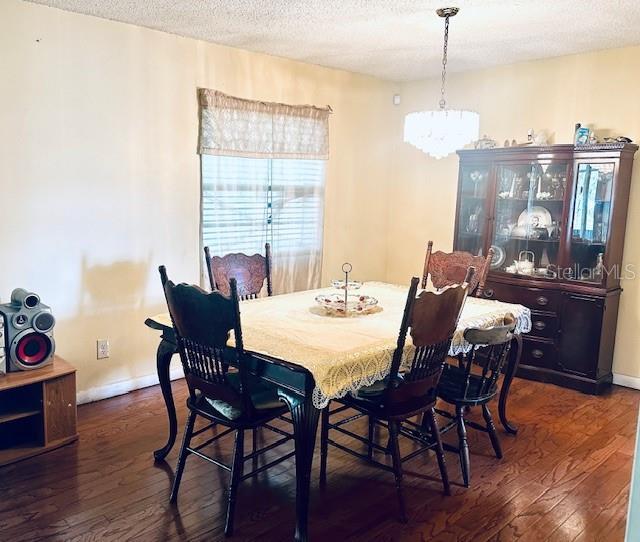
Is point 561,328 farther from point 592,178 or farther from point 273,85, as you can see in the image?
point 273,85

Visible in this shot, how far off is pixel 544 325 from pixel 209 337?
2863 millimetres

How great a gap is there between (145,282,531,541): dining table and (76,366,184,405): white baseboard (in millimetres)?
920

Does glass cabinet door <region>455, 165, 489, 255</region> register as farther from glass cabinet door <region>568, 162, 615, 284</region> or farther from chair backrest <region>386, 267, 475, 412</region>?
chair backrest <region>386, 267, 475, 412</region>

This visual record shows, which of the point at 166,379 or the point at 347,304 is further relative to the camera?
the point at 347,304

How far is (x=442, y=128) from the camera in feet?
10.3

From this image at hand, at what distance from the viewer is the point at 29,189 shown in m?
3.27

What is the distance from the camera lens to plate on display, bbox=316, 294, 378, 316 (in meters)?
2.94

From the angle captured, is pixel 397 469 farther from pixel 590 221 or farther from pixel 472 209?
pixel 472 209

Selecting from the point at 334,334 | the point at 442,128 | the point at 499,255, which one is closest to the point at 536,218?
the point at 499,255

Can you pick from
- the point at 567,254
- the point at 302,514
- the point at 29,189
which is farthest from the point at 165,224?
the point at 567,254

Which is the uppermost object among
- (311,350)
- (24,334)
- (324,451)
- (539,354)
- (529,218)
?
(529,218)

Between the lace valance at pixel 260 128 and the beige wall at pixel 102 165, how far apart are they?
97 millimetres

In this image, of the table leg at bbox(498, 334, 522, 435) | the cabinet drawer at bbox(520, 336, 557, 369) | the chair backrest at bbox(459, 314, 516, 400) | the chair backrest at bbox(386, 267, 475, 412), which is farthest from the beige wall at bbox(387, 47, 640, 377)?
the chair backrest at bbox(386, 267, 475, 412)

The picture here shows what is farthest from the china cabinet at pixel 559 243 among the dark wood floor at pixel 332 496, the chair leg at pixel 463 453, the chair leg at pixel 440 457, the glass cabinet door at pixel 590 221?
the chair leg at pixel 440 457
